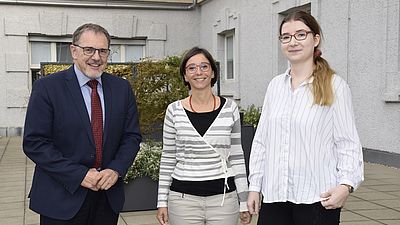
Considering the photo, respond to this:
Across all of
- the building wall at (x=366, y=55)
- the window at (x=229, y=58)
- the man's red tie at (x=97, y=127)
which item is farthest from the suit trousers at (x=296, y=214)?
the window at (x=229, y=58)

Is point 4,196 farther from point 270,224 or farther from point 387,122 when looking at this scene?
point 387,122

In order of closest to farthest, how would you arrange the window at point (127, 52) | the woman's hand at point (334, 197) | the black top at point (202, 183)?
the woman's hand at point (334, 197) → the black top at point (202, 183) → the window at point (127, 52)

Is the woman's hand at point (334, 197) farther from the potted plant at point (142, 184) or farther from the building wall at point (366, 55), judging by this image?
the building wall at point (366, 55)

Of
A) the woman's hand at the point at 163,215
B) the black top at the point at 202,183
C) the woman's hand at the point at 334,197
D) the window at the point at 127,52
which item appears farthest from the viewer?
the window at the point at 127,52

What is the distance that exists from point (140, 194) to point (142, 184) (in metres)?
0.14

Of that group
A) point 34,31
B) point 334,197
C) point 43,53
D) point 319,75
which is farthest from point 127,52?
point 334,197

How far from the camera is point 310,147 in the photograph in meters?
2.28

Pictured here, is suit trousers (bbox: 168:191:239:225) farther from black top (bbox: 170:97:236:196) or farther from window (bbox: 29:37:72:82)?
window (bbox: 29:37:72:82)

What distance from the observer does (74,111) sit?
2.61m

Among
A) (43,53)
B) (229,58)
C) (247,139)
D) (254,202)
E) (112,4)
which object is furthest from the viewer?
(112,4)

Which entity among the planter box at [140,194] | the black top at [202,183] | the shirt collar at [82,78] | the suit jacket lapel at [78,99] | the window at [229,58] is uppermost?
the window at [229,58]

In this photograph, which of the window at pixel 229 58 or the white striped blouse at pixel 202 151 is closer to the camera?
the white striped blouse at pixel 202 151

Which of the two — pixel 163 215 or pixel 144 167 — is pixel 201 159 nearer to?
pixel 163 215

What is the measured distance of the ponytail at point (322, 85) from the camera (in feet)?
7.34
